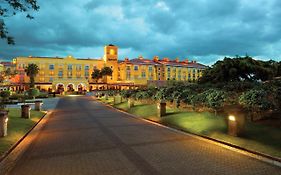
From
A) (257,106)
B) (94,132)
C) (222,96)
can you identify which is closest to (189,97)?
(222,96)

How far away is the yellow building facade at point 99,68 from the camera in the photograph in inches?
3273

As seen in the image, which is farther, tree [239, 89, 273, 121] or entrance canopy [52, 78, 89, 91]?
entrance canopy [52, 78, 89, 91]

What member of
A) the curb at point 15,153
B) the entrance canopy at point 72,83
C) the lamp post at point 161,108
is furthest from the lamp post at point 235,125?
the entrance canopy at point 72,83

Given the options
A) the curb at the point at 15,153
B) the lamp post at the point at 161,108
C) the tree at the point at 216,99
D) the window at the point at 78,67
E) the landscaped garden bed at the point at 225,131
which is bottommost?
the curb at the point at 15,153

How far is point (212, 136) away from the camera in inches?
→ 386

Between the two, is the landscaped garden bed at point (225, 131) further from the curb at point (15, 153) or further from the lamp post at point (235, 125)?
the curb at point (15, 153)

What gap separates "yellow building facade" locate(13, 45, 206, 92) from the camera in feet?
273

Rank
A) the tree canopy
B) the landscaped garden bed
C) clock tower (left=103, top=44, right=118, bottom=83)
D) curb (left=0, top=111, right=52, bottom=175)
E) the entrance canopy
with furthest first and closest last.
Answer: clock tower (left=103, top=44, right=118, bottom=83)
the entrance canopy
the tree canopy
the landscaped garden bed
curb (left=0, top=111, right=52, bottom=175)

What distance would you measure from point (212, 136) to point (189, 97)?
6606 millimetres

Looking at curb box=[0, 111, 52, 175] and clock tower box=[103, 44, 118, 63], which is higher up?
clock tower box=[103, 44, 118, 63]

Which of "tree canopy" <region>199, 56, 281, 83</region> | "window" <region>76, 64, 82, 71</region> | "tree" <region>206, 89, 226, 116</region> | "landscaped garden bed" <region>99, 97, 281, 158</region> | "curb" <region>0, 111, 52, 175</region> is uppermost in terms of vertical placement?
"window" <region>76, 64, 82, 71</region>

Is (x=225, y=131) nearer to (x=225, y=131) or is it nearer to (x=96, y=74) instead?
(x=225, y=131)

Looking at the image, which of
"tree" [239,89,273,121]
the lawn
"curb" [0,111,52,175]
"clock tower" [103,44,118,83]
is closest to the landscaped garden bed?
the lawn

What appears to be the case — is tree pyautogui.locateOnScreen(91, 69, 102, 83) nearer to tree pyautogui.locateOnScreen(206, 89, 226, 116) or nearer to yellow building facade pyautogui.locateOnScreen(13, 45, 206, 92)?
yellow building facade pyautogui.locateOnScreen(13, 45, 206, 92)
